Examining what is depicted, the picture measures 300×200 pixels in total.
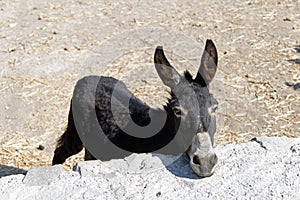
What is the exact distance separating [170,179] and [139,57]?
4.44m

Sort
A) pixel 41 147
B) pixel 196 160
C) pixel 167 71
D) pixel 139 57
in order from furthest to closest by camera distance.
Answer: pixel 139 57, pixel 41 147, pixel 167 71, pixel 196 160

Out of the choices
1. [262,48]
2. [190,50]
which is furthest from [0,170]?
[262,48]

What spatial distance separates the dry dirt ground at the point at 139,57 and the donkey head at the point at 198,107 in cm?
205

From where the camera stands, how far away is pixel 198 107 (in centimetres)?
380

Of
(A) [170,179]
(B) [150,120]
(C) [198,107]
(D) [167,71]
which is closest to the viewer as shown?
(A) [170,179]

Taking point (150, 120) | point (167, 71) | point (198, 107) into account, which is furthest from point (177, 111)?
point (150, 120)

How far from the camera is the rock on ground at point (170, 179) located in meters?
3.55

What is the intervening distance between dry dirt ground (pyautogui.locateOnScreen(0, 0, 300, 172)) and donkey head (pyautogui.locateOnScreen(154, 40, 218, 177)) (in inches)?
80.6

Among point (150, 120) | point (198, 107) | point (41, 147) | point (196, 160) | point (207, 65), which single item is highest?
point (207, 65)

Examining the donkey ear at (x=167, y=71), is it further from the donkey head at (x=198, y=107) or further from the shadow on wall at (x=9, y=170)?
the shadow on wall at (x=9, y=170)

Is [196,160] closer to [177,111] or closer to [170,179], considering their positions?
[170,179]

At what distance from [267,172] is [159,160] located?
808 mm

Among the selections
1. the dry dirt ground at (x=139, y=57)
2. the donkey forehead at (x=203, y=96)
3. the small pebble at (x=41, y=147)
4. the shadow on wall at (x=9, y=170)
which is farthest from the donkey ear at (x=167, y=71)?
the small pebble at (x=41, y=147)

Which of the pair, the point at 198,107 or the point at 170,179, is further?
the point at 198,107
